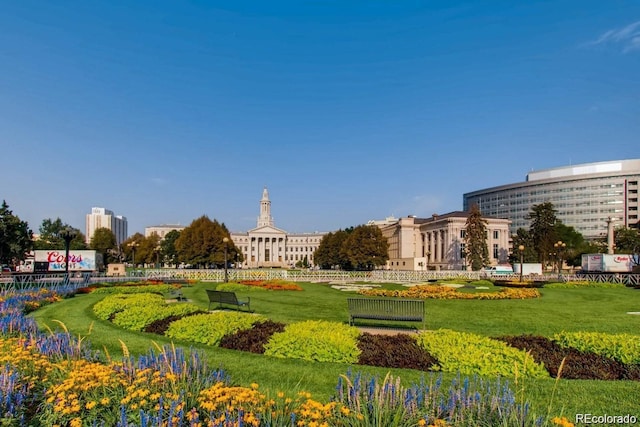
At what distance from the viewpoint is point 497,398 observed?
14.8 feet

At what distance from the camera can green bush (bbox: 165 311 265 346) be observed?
34.6ft

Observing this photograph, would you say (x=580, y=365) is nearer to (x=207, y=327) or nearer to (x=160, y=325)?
(x=207, y=327)

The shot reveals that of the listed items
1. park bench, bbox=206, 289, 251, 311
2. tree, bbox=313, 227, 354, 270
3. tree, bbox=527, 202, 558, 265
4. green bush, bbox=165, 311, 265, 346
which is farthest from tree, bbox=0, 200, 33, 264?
tree, bbox=527, 202, 558, 265

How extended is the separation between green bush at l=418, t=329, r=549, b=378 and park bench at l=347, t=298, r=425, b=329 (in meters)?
2.91

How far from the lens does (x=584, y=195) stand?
447 feet

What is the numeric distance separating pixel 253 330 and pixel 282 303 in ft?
31.2

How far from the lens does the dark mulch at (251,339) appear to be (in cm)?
974

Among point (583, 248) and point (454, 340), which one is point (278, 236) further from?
point (454, 340)

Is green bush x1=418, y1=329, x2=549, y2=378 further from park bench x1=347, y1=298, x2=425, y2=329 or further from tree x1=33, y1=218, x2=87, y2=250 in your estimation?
tree x1=33, y1=218, x2=87, y2=250

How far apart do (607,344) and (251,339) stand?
7.67 m

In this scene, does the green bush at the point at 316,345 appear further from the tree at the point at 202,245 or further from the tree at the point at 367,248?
the tree at the point at 367,248

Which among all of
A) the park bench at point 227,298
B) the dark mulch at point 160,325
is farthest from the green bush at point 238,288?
the dark mulch at point 160,325

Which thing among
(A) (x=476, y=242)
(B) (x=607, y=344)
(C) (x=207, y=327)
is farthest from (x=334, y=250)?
(B) (x=607, y=344)

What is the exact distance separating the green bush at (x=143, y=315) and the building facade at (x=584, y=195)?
5318 inches
